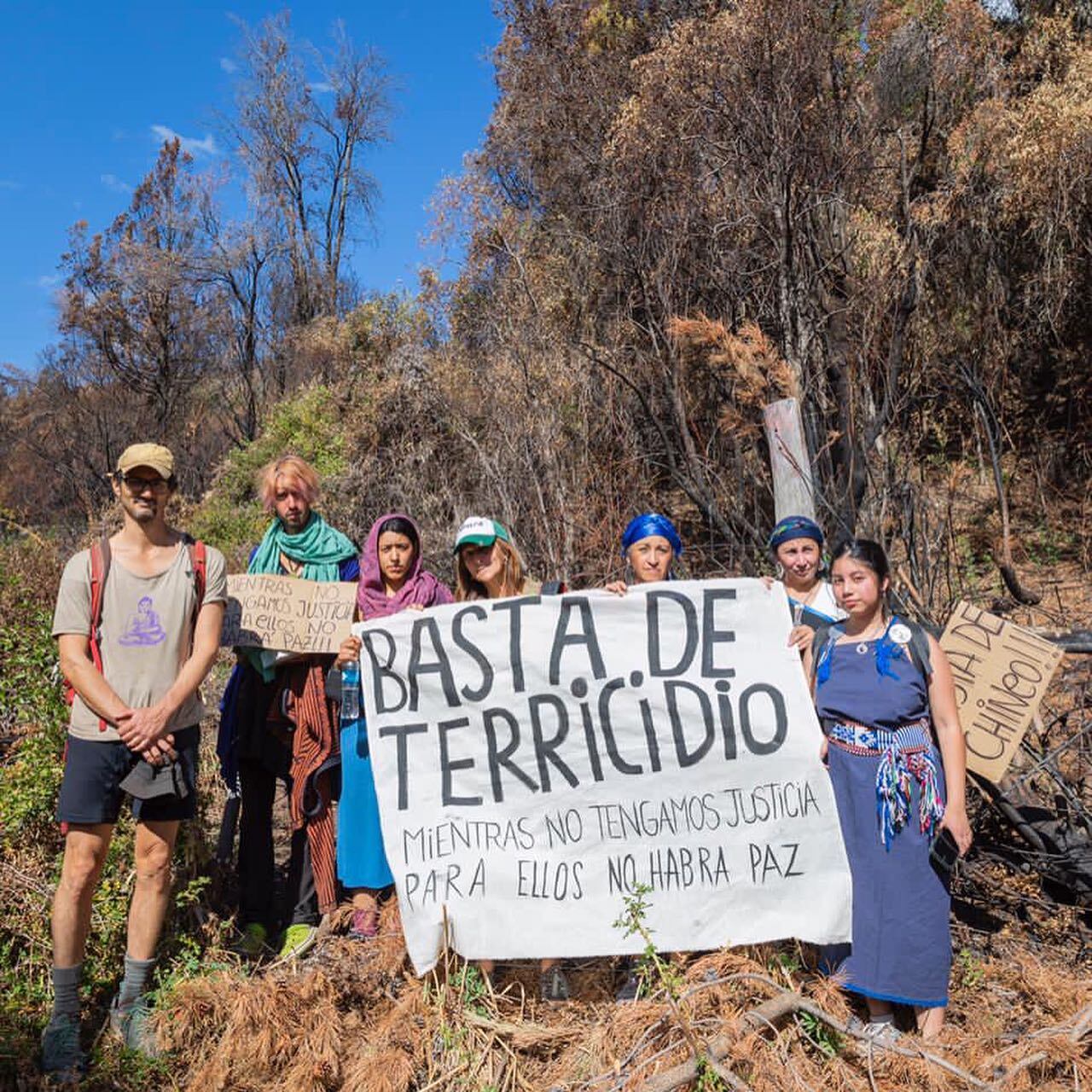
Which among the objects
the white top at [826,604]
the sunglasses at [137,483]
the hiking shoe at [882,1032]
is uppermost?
the sunglasses at [137,483]

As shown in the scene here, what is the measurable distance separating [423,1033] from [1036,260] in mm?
10286

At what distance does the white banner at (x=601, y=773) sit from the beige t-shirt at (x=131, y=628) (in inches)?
25.7

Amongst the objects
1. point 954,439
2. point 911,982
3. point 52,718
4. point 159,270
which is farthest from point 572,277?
point 159,270

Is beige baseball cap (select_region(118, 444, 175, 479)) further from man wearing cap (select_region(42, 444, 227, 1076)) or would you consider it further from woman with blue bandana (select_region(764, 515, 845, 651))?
woman with blue bandana (select_region(764, 515, 845, 651))

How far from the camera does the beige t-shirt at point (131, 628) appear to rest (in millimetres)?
3055

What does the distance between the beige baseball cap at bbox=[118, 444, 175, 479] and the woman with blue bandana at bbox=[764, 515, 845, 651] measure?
7.13 ft

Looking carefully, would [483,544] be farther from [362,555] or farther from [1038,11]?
[1038,11]

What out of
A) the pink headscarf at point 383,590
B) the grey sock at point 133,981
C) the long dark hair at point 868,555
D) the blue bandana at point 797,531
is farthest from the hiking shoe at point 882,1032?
the grey sock at point 133,981

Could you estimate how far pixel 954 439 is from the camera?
10852 millimetres

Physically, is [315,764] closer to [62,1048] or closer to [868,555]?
[62,1048]

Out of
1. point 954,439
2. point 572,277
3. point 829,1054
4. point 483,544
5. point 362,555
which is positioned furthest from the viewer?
point 954,439

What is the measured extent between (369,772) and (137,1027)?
3.74 ft

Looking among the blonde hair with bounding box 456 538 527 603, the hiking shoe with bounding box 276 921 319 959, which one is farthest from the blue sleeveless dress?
the hiking shoe with bounding box 276 921 319 959

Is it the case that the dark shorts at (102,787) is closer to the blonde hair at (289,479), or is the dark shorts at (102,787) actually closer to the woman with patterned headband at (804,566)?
the blonde hair at (289,479)
